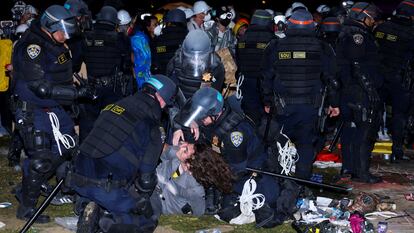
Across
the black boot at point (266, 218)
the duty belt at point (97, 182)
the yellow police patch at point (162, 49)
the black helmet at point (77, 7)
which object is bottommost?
the black boot at point (266, 218)

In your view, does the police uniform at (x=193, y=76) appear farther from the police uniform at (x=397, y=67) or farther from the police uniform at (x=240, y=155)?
the police uniform at (x=397, y=67)

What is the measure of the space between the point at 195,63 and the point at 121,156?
2.04 metres

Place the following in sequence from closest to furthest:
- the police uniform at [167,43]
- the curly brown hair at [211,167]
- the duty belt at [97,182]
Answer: the duty belt at [97,182] → the curly brown hair at [211,167] → the police uniform at [167,43]

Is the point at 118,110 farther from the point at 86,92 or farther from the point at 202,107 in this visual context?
the point at 86,92

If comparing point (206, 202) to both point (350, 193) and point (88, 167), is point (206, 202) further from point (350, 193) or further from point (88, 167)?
point (350, 193)

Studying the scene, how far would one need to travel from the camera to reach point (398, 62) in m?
10.5

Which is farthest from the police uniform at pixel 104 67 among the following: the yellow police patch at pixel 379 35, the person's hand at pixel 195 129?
the yellow police patch at pixel 379 35

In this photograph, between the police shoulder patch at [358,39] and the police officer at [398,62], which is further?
the police officer at [398,62]

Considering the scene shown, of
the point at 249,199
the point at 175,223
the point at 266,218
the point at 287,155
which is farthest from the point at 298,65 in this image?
the point at 175,223

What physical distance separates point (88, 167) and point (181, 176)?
1.19 meters

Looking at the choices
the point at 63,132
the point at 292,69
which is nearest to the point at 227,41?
the point at 292,69

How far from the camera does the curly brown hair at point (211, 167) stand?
7.10 meters

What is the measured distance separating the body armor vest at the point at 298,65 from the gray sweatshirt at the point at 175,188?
169 centimetres

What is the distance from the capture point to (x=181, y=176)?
757 centimetres
